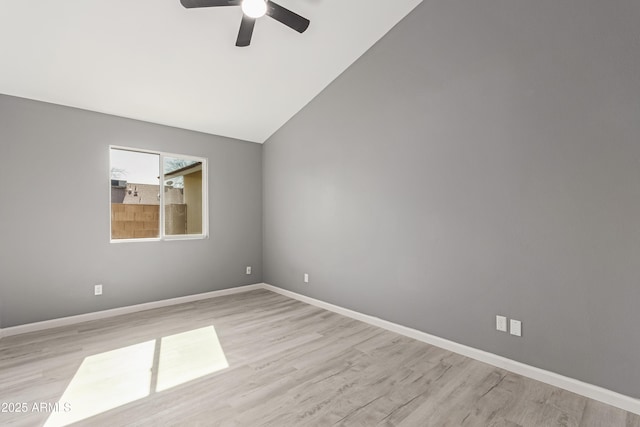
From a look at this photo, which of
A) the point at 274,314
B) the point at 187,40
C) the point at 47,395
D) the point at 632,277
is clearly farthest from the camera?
the point at 274,314

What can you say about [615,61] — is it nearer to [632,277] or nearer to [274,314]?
[632,277]

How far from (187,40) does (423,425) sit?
3.62 m

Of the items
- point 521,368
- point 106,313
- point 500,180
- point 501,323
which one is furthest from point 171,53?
point 521,368

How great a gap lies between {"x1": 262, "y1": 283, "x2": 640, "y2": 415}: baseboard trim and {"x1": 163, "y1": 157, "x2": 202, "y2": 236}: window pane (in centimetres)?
266

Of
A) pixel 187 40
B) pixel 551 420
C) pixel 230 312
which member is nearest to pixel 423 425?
pixel 551 420

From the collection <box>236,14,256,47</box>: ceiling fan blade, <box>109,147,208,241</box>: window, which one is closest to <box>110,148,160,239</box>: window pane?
<box>109,147,208,241</box>: window

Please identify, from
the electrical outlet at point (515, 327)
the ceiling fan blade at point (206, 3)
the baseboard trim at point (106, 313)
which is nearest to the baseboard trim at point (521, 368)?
the electrical outlet at point (515, 327)

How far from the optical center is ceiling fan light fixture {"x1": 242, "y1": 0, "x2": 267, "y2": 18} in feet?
7.08

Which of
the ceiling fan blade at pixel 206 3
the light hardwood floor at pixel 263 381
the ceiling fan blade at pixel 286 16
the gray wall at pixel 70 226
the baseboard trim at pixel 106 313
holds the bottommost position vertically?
the light hardwood floor at pixel 263 381

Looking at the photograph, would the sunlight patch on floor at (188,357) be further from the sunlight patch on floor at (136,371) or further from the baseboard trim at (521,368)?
the baseboard trim at (521,368)

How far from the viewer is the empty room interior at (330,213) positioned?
2.04m

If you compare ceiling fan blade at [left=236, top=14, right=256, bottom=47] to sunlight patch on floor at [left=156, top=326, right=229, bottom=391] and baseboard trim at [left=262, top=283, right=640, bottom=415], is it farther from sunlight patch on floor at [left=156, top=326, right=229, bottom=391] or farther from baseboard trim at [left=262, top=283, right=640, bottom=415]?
baseboard trim at [left=262, top=283, right=640, bottom=415]

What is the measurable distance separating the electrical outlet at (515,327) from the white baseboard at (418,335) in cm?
23

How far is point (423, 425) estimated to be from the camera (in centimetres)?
182
